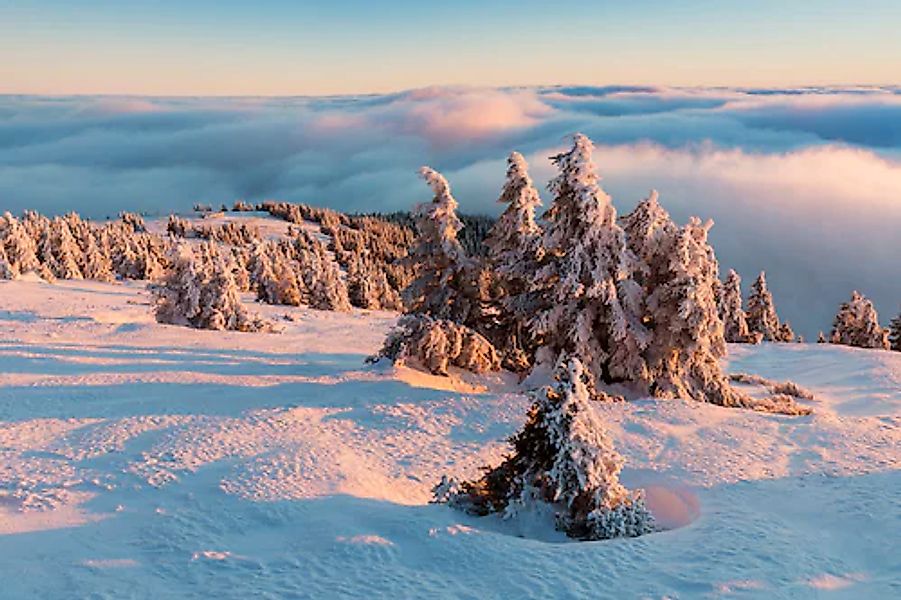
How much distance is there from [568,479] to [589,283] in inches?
383

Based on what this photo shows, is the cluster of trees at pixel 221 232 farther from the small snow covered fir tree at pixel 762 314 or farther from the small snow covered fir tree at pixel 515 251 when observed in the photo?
the small snow covered fir tree at pixel 515 251

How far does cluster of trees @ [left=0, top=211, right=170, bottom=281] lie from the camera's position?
168ft

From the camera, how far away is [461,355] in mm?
20203

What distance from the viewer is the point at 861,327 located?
170ft

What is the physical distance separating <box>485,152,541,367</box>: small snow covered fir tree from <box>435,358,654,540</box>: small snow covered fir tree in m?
10.1

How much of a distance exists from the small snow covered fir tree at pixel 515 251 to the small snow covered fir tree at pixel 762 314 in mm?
48699

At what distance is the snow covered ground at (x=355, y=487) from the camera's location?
835cm

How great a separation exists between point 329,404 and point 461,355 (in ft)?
17.4

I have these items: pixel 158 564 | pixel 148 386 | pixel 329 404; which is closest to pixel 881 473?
pixel 329 404

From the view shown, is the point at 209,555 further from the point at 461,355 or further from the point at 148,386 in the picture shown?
the point at 461,355

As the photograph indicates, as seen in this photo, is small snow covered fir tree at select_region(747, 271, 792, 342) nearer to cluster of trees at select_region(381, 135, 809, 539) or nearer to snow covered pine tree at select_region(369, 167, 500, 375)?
cluster of trees at select_region(381, 135, 809, 539)

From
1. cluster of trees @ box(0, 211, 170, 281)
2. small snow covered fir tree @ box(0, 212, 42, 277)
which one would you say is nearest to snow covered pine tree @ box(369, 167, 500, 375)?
cluster of trees @ box(0, 211, 170, 281)

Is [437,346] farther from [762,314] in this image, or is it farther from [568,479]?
[762,314]

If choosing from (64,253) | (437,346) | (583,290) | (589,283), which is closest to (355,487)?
(437,346)
